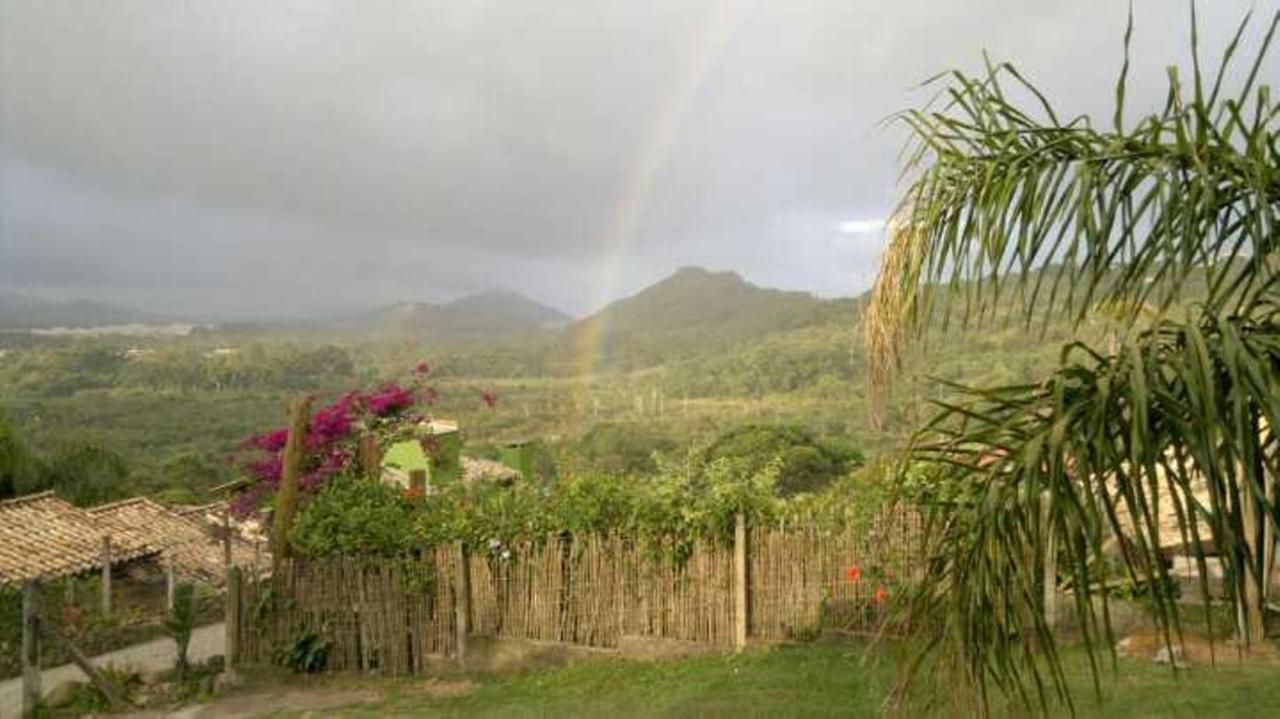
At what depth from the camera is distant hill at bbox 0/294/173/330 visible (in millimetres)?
148400

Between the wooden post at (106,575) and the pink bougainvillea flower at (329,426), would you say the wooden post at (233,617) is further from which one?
the wooden post at (106,575)

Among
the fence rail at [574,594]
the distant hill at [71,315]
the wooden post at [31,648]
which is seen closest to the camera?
the fence rail at [574,594]

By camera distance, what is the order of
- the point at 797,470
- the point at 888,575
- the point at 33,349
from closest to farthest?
1. the point at 888,575
2. the point at 797,470
3. the point at 33,349

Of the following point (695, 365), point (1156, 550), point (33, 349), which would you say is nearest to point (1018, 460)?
point (1156, 550)

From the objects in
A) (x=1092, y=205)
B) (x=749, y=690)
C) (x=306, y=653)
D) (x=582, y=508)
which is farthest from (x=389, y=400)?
(x=1092, y=205)

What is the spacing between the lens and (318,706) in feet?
30.0

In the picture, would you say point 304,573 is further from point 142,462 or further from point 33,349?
point 33,349

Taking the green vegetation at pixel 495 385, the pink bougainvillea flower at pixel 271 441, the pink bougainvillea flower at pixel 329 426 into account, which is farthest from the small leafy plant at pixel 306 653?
the green vegetation at pixel 495 385

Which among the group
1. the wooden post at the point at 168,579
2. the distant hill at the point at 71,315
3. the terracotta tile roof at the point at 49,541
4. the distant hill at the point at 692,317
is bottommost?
the wooden post at the point at 168,579

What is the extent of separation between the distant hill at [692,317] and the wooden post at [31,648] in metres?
57.6

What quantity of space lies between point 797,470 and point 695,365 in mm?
40781

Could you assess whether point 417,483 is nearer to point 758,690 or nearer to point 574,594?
point 574,594

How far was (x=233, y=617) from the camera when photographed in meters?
10.5

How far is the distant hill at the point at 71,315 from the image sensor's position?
14840 cm
